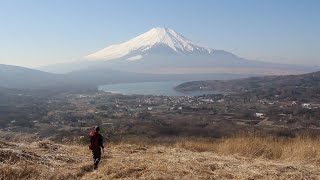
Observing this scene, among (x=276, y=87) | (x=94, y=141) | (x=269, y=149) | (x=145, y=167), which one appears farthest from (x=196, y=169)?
(x=276, y=87)

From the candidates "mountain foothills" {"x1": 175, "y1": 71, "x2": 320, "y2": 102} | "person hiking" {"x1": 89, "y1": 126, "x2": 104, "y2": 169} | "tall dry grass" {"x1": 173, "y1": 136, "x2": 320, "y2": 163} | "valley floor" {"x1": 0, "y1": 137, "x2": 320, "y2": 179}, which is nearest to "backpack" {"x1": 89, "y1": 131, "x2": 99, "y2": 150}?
"person hiking" {"x1": 89, "y1": 126, "x2": 104, "y2": 169}

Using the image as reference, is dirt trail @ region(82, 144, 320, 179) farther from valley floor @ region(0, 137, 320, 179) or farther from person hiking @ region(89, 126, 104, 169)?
person hiking @ region(89, 126, 104, 169)

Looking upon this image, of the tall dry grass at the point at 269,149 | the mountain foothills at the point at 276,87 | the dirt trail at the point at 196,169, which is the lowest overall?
the mountain foothills at the point at 276,87

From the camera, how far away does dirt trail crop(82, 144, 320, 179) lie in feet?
27.4

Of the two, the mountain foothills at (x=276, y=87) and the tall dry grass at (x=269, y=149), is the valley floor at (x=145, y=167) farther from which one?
the mountain foothills at (x=276, y=87)

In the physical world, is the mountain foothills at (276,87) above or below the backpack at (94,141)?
below

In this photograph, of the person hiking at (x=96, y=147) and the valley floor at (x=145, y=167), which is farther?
the person hiking at (x=96, y=147)

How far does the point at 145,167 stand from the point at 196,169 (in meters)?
1.06

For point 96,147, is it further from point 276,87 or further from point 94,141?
point 276,87

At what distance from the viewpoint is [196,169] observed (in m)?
8.74

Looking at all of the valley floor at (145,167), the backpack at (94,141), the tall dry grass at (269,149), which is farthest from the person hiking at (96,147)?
the tall dry grass at (269,149)

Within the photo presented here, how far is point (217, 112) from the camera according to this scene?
7769cm

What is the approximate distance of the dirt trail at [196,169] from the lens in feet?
27.4

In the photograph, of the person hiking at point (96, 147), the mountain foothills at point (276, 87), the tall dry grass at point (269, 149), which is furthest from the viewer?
the mountain foothills at point (276, 87)
